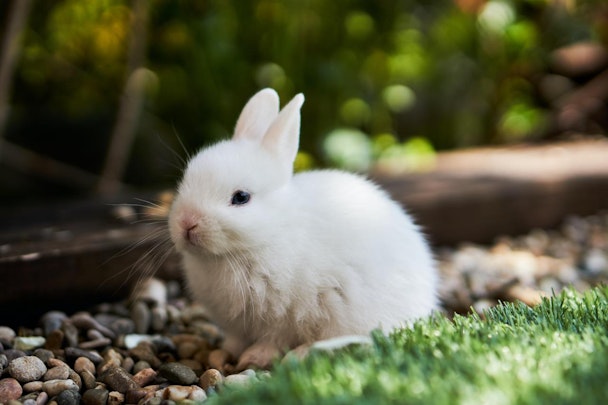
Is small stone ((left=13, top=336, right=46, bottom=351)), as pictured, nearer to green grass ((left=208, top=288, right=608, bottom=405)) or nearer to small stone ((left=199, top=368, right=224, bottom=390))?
small stone ((left=199, top=368, right=224, bottom=390))

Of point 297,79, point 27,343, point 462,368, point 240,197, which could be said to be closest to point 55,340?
point 27,343

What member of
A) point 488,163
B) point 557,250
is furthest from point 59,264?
point 488,163

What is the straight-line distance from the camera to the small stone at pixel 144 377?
228cm

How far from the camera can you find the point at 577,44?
743cm

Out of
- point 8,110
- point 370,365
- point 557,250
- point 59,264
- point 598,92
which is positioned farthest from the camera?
point 598,92

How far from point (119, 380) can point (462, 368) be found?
1.10 m

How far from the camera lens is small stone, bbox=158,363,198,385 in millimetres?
2246

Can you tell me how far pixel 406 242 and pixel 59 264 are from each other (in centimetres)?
146

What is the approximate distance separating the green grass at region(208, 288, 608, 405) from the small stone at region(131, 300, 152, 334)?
1.19 meters

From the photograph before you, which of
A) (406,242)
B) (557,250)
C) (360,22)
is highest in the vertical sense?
(360,22)

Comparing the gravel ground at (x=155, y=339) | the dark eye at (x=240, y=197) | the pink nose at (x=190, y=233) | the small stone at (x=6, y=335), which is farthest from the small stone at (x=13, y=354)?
the dark eye at (x=240, y=197)

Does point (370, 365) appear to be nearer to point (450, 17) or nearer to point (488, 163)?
point (488, 163)

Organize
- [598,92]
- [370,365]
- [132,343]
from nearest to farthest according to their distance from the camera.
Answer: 1. [370,365]
2. [132,343]
3. [598,92]

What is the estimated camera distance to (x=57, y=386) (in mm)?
2164
